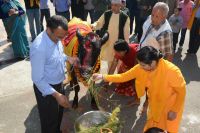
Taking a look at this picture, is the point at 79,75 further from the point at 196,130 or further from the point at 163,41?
the point at 196,130

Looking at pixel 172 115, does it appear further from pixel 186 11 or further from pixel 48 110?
pixel 186 11

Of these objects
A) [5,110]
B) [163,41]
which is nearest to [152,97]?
[163,41]

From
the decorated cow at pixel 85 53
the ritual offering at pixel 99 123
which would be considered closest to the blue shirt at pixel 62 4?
the decorated cow at pixel 85 53

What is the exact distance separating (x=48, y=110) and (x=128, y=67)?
78.4 inches

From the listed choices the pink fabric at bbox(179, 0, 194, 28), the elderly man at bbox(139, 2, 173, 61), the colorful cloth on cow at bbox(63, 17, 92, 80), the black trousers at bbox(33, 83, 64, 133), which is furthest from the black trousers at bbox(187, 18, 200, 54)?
the black trousers at bbox(33, 83, 64, 133)

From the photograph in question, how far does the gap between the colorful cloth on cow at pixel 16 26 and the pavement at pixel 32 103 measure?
0.30 meters

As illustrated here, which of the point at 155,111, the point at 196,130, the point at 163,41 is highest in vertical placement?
the point at 163,41

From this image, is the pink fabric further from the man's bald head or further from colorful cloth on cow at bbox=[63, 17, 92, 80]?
the man's bald head

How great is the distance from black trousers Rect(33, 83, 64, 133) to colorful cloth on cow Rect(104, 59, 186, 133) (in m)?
0.78

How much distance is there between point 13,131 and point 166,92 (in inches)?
107

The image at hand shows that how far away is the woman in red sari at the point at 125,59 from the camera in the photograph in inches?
204

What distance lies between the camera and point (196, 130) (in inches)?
207

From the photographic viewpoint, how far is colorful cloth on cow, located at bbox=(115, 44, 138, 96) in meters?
5.51

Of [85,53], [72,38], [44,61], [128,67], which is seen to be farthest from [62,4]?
[44,61]
